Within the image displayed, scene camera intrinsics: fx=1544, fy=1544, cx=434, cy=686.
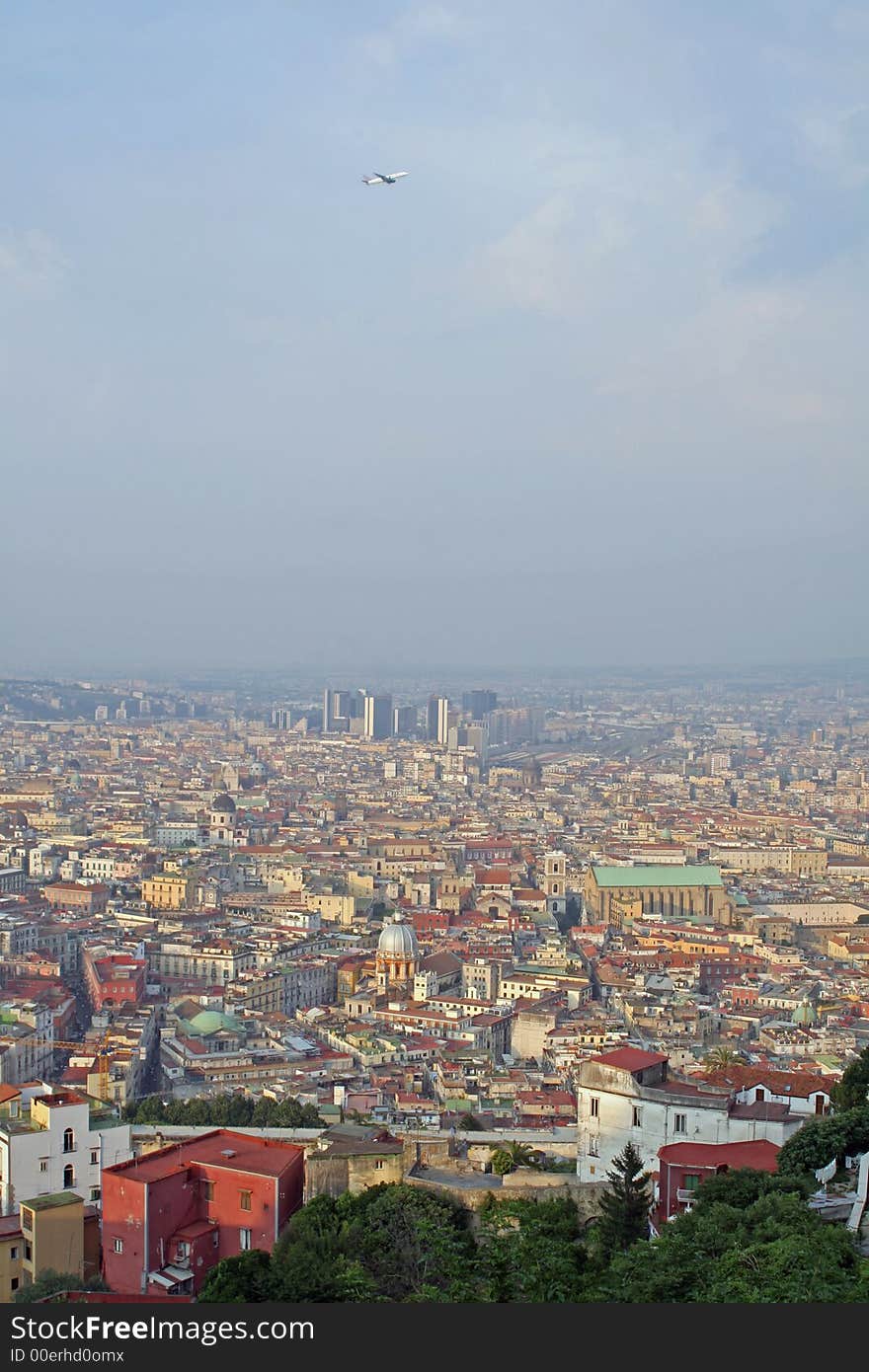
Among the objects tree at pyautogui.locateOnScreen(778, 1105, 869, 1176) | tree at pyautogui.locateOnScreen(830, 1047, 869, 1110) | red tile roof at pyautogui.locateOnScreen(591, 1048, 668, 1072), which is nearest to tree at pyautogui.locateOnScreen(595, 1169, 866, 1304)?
tree at pyautogui.locateOnScreen(778, 1105, 869, 1176)

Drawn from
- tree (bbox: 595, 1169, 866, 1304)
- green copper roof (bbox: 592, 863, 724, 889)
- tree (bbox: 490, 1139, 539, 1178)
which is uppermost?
tree (bbox: 595, 1169, 866, 1304)

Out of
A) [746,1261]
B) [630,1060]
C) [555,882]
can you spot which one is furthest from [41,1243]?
[555,882]

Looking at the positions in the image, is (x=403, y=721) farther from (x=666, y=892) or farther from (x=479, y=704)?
(x=666, y=892)

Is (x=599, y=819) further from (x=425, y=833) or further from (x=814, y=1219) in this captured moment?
(x=814, y=1219)

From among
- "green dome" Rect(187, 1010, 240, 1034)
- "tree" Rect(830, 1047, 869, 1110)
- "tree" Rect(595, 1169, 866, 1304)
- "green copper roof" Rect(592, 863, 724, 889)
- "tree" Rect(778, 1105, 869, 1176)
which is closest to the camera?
"tree" Rect(595, 1169, 866, 1304)

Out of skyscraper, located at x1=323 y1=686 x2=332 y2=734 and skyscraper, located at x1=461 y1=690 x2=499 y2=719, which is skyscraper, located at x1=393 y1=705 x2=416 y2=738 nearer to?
skyscraper, located at x1=461 y1=690 x2=499 y2=719

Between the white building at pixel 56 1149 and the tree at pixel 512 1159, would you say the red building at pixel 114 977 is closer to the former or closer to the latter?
the white building at pixel 56 1149

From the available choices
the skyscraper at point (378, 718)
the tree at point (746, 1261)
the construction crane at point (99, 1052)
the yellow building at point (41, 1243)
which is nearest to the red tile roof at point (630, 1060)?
the tree at point (746, 1261)
